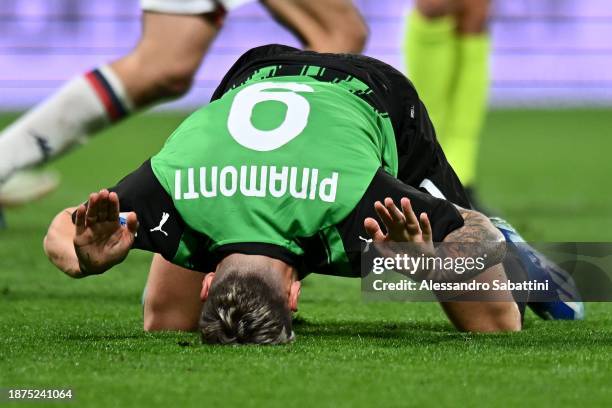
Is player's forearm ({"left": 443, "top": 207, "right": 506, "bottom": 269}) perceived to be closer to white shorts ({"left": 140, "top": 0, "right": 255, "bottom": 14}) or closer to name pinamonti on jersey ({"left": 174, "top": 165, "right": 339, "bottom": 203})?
name pinamonti on jersey ({"left": 174, "top": 165, "right": 339, "bottom": 203})

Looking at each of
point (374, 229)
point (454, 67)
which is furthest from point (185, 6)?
point (454, 67)

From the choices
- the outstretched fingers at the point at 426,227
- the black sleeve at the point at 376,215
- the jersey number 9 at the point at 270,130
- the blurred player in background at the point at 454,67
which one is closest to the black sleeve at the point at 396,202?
the black sleeve at the point at 376,215

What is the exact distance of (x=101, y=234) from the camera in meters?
3.17

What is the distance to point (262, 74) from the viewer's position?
3986 millimetres

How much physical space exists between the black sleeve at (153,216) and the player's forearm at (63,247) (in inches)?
5.8

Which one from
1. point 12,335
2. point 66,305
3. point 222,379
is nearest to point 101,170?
point 66,305

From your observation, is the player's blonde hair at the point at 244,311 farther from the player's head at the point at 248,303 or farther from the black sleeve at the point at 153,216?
the black sleeve at the point at 153,216

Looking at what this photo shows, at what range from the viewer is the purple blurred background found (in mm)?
13570

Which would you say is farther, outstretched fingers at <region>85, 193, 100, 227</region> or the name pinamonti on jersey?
the name pinamonti on jersey

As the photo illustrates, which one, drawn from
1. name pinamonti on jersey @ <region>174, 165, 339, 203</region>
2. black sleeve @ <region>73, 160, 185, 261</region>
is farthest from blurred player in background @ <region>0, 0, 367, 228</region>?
name pinamonti on jersey @ <region>174, 165, 339, 203</region>

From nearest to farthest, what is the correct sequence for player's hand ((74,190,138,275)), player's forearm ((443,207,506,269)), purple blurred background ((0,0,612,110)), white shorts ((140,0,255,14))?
player's hand ((74,190,138,275))
player's forearm ((443,207,506,269))
white shorts ((140,0,255,14))
purple blurred background ((0,0,612,110))

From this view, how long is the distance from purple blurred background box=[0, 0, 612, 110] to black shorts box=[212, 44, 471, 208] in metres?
9.18

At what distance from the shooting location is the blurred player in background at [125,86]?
12.9 ft

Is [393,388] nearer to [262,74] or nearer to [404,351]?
[404,351]
